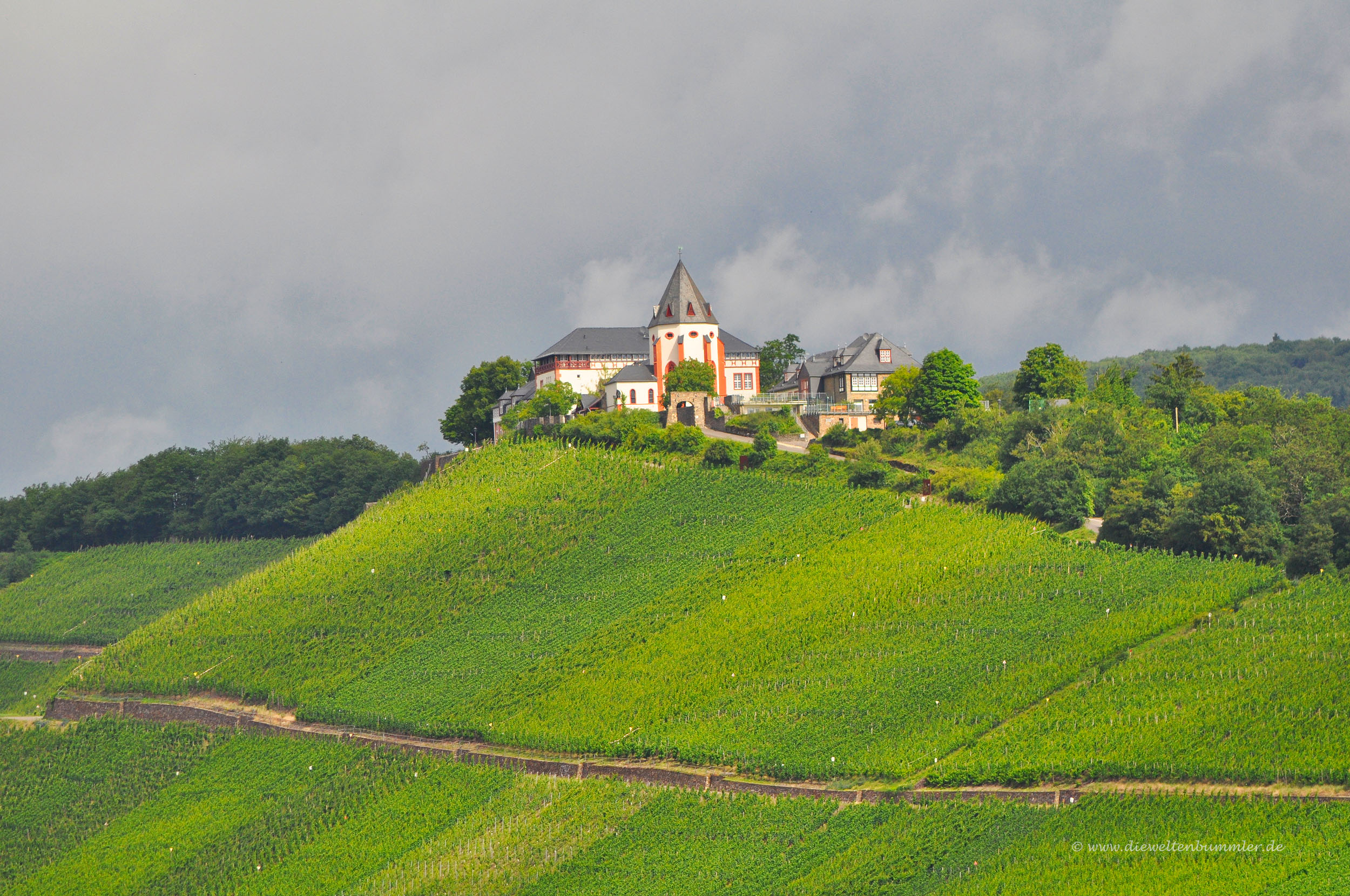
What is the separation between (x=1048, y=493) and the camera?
53.7 meters

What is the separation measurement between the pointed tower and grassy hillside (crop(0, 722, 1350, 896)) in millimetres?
36303

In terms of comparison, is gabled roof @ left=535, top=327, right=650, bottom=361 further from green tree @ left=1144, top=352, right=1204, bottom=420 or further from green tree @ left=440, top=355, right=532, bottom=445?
green tree @ left=1144, top=352, right=1204, bottom=420

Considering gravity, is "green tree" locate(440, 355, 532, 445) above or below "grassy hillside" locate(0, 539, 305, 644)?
above

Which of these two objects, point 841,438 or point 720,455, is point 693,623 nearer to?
point 720,455

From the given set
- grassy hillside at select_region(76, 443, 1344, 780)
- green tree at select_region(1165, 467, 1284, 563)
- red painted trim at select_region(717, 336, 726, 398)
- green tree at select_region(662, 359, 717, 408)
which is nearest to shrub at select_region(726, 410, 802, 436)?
green tree at select_region(662, 359, 717, 408)

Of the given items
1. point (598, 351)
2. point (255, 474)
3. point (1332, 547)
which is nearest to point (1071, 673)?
point (1332, 547)

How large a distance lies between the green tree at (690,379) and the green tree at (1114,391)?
19.1 meters

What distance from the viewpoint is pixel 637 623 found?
50188 millimetres

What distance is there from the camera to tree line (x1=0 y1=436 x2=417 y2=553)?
3388 inches

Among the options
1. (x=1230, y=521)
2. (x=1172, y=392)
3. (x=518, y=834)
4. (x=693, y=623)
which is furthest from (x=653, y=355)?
(x=518, y=834)

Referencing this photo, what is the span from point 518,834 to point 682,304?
4577 cm

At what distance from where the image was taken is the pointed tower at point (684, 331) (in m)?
79.7

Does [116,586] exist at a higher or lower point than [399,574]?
lower

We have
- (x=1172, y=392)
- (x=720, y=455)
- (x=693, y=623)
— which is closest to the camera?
(x=693, y=623)
